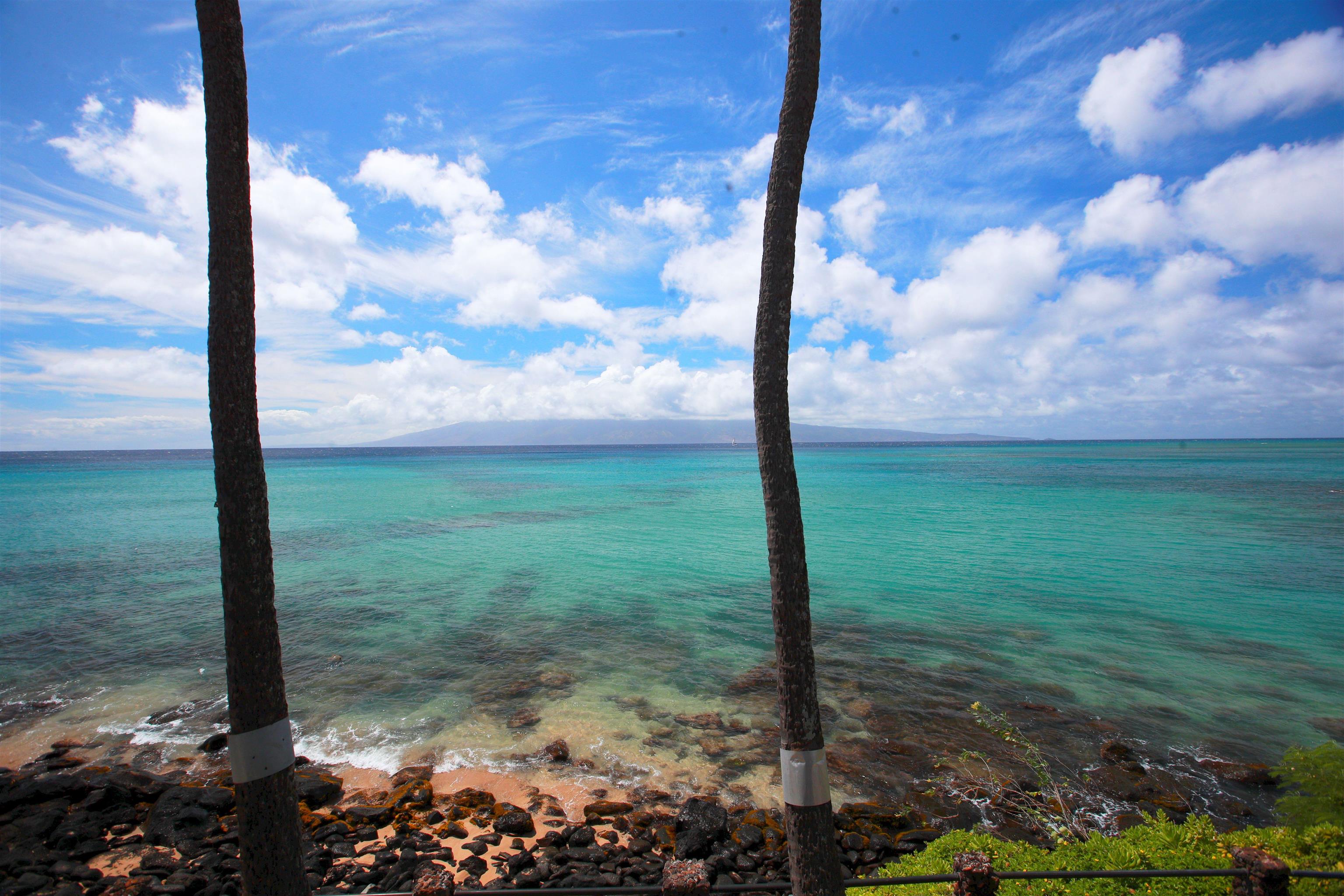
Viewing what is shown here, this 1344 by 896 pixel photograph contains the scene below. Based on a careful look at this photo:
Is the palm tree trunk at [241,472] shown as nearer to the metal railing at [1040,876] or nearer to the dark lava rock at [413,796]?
the metal railing at [1040,876]

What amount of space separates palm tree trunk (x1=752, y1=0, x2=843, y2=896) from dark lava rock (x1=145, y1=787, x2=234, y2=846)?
7557mm

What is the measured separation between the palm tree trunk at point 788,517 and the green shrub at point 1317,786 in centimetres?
512

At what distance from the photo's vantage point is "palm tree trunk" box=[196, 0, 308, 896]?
3234 millimetres

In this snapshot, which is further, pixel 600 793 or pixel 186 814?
pixel 600 793

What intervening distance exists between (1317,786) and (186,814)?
12110 mm

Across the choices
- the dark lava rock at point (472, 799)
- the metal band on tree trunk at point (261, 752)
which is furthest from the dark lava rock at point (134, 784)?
the metal band on tree trunk at point (261, 752)

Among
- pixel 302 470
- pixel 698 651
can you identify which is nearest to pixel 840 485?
pixel 698 651

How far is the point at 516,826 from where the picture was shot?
739 cm

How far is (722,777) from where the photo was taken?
866 cm

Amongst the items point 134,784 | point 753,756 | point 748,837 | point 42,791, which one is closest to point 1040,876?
point 748,837

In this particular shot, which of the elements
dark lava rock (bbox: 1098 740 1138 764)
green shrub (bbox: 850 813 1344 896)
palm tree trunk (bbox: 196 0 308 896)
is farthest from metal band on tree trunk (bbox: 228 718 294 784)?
dark lava rock (bbox: 1098 740 1138 764)

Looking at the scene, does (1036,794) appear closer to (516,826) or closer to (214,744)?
(516,826)

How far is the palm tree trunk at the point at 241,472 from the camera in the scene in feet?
10.6

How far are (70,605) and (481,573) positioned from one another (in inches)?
483
